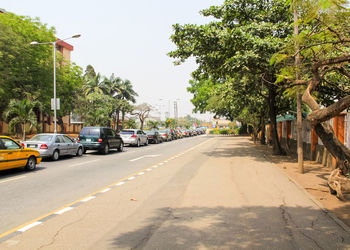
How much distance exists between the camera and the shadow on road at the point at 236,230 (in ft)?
14.4

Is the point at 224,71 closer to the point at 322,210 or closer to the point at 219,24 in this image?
the point at 219,24

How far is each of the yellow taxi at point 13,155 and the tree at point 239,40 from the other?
9.47m

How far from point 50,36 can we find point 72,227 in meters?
33.1

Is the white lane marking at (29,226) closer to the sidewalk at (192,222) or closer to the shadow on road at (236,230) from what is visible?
the sidewalk at (192,222)

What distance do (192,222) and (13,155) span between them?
8.29 meters

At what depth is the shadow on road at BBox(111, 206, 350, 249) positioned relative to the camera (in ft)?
14.4

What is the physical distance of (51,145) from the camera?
15539 mm

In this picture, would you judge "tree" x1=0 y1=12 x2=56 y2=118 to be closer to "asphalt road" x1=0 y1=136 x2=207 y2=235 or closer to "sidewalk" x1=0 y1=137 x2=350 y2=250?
"asphalt road" x1=0 y1=136 x2=207 y2=235

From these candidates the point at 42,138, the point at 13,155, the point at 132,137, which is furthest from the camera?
the point at 132,137

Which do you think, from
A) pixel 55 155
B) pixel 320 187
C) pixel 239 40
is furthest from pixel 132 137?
pixel 320 187

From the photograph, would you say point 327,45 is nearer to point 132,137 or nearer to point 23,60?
point 132,137

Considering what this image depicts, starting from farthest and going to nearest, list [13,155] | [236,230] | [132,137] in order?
[132,137]
[13,155]
[236,230]

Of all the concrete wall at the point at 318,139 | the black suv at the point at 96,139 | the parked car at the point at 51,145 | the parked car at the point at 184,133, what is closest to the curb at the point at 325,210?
the concrete wall at the point at 318,139

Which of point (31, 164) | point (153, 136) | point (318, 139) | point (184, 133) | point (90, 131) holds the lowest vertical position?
point (31, 164)
